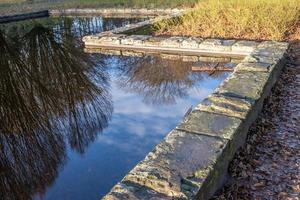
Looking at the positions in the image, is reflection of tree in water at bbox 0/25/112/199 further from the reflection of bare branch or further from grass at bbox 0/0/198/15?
grass at bbox 0/0/198/15

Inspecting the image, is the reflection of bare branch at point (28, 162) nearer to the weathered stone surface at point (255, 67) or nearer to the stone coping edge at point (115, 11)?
the weathered stone surface at point (255, 67)

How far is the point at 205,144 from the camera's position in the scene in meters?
2.91

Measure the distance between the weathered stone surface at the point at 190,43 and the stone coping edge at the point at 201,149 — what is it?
305cm

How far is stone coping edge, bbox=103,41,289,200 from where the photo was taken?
2391 mm

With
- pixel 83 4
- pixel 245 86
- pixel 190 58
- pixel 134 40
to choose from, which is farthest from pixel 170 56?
pixel 83 4

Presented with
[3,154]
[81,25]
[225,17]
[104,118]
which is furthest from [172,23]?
[3,154]

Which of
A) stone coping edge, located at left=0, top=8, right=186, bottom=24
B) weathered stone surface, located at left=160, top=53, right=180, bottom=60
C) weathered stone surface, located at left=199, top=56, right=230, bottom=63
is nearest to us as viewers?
weathered stone surface, located at left=199, top=56, right=230, bottom=63

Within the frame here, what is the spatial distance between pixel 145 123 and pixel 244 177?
5.45ft

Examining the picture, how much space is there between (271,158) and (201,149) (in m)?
0.90

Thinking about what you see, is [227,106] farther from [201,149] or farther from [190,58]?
[190,58]

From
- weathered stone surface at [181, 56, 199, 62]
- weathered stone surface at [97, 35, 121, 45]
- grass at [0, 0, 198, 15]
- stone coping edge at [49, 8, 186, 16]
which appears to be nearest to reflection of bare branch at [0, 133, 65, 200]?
weathered stone surface at [181, 56, 199, 62]

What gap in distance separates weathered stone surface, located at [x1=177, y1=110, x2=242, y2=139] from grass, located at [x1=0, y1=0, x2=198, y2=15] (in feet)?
35.8

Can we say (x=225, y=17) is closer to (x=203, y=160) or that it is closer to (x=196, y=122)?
(x=196, y=122)

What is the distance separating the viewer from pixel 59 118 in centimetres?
471
